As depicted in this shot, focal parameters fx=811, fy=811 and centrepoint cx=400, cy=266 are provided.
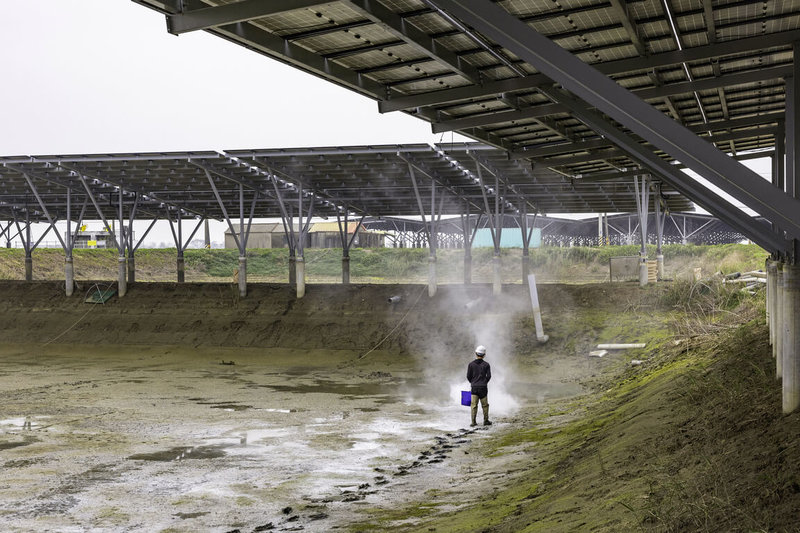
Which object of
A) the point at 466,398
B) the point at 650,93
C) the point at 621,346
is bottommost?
the point at 466,398

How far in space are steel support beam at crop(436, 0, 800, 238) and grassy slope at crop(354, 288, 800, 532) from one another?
1944 mm

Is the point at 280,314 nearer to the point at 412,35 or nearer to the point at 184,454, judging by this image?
the point at 184,454

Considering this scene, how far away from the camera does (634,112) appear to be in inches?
241

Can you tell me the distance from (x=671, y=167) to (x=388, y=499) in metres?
6.05

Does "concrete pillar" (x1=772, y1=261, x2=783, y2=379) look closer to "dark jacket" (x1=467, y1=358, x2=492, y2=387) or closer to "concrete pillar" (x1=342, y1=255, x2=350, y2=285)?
"dark jacket" (x1=467, y1=358, x2=492, y2=387)

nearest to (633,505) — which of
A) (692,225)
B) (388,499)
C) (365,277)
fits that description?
(388,499)

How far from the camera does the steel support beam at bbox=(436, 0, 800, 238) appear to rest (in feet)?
19.4

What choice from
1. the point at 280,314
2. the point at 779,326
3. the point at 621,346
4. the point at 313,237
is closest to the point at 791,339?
the point at 779,326

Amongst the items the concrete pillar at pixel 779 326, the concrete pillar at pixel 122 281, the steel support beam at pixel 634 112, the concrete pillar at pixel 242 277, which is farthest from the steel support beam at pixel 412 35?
the concrete pillar at pixel 122 281

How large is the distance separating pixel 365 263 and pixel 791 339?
52.8 m

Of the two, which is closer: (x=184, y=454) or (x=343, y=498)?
(x=343, y=498)

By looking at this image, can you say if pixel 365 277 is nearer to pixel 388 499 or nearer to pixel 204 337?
pixel 204 337

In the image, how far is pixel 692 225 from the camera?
207 feet

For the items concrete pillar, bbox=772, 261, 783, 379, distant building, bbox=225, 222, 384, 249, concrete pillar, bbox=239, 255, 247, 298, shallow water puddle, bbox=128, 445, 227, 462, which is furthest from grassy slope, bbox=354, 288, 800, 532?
distant building, bbox=225, 222, 384, 249
